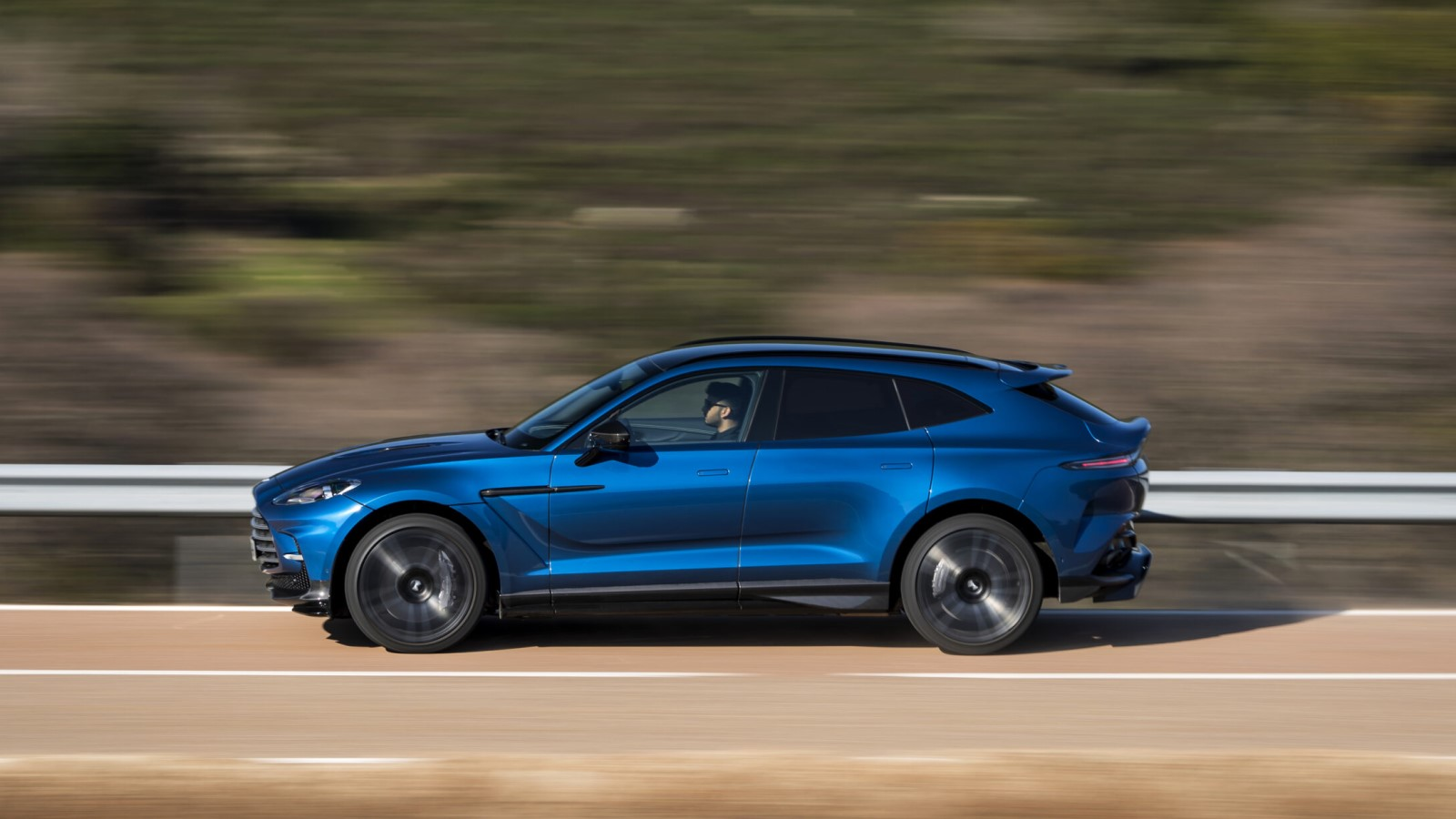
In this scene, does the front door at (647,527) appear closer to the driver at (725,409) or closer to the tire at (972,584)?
the driver at (725,409)

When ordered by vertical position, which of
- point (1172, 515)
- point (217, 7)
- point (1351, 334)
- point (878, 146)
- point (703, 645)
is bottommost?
point (703, 645)

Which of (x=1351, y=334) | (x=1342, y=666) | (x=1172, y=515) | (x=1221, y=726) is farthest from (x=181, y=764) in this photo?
(x=1351, y=334)

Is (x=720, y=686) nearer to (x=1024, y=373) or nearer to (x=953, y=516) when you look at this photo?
(x=953, y=516)

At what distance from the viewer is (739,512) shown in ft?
24.1

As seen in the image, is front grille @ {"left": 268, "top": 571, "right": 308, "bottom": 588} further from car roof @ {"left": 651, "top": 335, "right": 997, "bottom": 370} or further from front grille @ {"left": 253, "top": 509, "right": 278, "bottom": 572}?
car roof @ {"left": 651, "top": 335, "right": 997, "bottom": 370}

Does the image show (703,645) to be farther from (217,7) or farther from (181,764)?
(217,7)

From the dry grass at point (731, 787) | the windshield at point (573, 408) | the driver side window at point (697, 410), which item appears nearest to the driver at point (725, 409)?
the driver side window at point (697, 410)

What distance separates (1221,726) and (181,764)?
3929 mm

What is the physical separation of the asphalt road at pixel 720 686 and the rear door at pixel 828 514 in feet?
1.18

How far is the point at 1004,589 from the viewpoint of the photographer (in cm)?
752

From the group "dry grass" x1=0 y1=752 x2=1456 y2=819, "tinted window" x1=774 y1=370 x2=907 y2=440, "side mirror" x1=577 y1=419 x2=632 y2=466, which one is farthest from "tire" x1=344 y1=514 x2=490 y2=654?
"dry grass" x1=0 y1=752 x2=1456 y2=819

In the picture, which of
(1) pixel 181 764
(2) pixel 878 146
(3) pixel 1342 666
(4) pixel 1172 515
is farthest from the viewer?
(2) pixel 878 146

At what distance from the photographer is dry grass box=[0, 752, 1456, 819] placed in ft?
15.8

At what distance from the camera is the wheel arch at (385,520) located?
7383 mm
